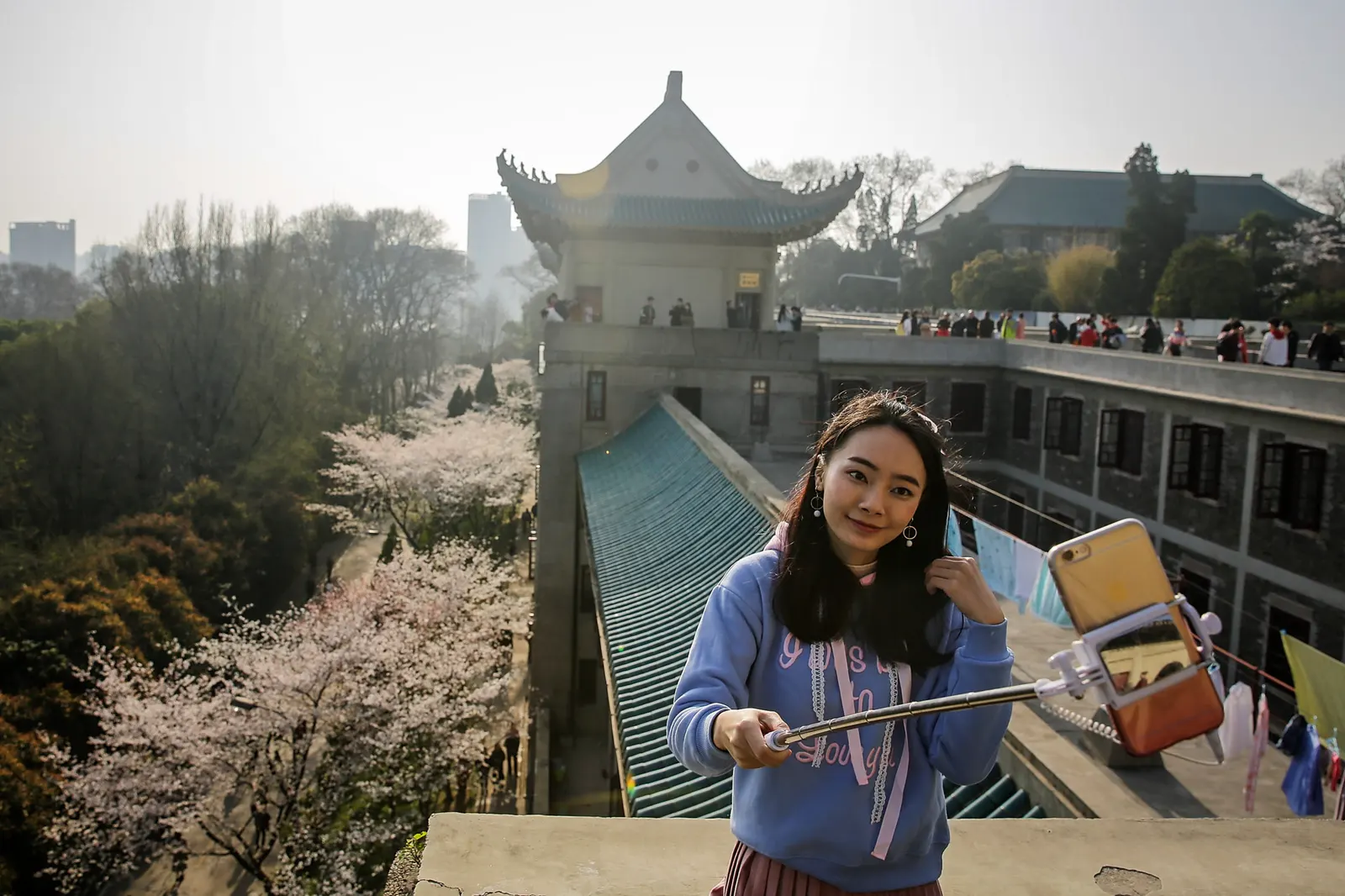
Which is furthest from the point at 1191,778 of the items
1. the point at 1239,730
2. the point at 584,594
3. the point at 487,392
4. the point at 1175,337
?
the point at 487,392

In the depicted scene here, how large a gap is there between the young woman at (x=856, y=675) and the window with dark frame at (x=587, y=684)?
734 inches

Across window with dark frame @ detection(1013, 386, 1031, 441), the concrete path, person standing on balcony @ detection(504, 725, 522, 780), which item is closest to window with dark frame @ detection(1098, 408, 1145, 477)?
window with dark frame @ detection(1013, 386, 1031, 441)

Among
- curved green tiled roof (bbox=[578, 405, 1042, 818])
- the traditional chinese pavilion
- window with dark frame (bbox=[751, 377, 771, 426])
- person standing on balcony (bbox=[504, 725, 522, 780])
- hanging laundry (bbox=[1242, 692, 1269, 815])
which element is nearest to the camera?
curved green tiled roof (bbox=[578, 405, 1042, 818])

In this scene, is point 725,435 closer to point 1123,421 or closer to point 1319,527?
point 1123,421

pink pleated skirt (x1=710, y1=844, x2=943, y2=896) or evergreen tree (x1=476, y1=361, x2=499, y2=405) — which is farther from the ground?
pink pleated skirt (x1=710, y1=844, x2=943, y2=896)

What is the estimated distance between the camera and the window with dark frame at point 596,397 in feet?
66.8

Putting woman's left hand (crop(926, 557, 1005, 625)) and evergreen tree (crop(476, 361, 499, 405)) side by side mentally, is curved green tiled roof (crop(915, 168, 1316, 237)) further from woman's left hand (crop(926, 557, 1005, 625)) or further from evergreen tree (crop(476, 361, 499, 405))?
woman's left hand (crop(926, 557, 1005, 625))

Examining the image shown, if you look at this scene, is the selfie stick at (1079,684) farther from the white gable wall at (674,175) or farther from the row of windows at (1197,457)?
the white gable wall at (674,175)

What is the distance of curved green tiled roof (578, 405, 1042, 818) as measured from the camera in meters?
5.89

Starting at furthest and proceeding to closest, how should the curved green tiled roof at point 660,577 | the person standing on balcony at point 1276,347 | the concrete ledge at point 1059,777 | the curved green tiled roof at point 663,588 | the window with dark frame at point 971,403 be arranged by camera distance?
the window with dark frame at point 971,403 → the person standing on balcony at point 1276,347 → the curved green tiled roof at point 660,577 → the curved green tiled roof at point 663,588 → the concrete ledge at point 1059,777

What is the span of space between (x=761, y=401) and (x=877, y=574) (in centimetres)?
1917

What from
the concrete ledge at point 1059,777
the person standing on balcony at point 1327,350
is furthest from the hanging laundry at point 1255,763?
the person standing on balcony at point 1327,350

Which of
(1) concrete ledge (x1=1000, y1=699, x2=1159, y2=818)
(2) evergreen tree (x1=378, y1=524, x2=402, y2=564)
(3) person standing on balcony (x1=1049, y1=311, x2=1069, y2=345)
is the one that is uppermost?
(3) person standing on balcony (x1=1049, y1=311, x2=1069, y2=345)

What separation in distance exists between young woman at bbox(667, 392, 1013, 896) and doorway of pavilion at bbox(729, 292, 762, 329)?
2195cm
